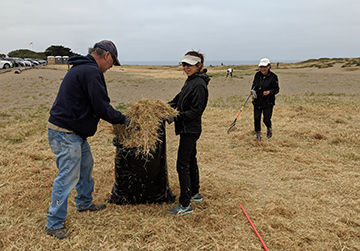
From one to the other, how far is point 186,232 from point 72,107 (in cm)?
176

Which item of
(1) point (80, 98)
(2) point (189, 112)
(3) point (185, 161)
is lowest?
(3) point (185, 161)

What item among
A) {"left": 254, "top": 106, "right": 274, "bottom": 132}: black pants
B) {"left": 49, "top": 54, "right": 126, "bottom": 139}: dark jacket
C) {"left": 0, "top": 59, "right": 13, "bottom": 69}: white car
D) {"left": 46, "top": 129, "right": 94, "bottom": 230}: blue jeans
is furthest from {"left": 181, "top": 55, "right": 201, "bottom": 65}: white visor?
{"left": 0, "top": 59, "right": 13, "bottom": 69}: white car

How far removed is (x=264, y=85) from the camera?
554 cm

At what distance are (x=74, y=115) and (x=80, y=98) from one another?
179 mm

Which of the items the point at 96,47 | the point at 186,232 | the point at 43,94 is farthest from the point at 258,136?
the point at 43,94

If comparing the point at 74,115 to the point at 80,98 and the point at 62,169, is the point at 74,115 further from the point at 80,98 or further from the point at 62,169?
the point at 62,169

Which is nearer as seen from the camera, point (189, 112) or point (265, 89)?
point (189, 112)

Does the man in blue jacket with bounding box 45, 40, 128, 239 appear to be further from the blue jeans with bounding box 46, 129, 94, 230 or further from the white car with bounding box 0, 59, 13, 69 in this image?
the white car with bounding box 0, 59, 13, 69

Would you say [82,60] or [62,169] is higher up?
[82,60]

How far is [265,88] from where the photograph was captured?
5535mm

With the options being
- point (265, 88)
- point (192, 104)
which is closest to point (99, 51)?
point (192, 104)

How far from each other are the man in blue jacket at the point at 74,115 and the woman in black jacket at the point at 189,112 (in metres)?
0.74

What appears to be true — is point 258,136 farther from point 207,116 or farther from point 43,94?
point 43,94

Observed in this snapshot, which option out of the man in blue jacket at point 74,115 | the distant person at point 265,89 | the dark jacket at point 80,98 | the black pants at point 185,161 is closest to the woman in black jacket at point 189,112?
the black pants at point 185,161
